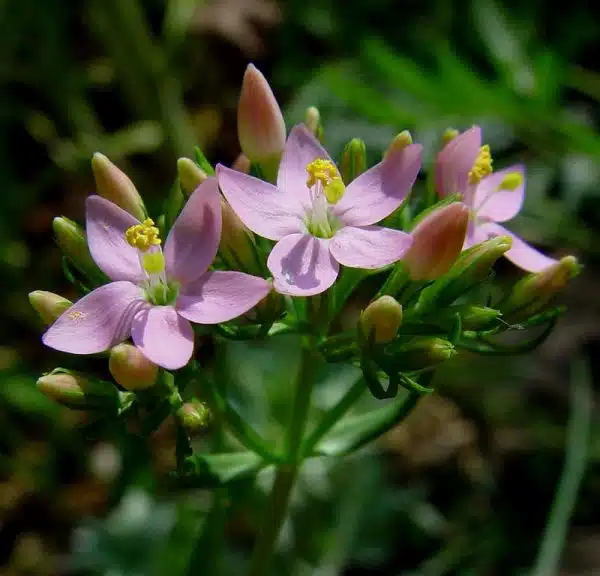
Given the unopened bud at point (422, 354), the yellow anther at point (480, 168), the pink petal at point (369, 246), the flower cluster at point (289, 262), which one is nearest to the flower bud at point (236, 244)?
the flower cluster at point (289, 262)

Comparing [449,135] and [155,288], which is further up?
[449,135]

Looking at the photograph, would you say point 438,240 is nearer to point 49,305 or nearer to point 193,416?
point 193,416

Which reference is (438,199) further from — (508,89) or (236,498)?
(508,89)

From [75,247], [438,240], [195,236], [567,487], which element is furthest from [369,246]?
[567,487]

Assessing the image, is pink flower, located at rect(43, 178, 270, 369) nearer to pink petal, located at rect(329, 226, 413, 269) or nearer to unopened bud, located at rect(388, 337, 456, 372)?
pink petal, located at rect(329, 226, 413, 269)

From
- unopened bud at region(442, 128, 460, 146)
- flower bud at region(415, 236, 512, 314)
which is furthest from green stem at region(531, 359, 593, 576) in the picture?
unopened bud at region(442, 128, 460, 146)
